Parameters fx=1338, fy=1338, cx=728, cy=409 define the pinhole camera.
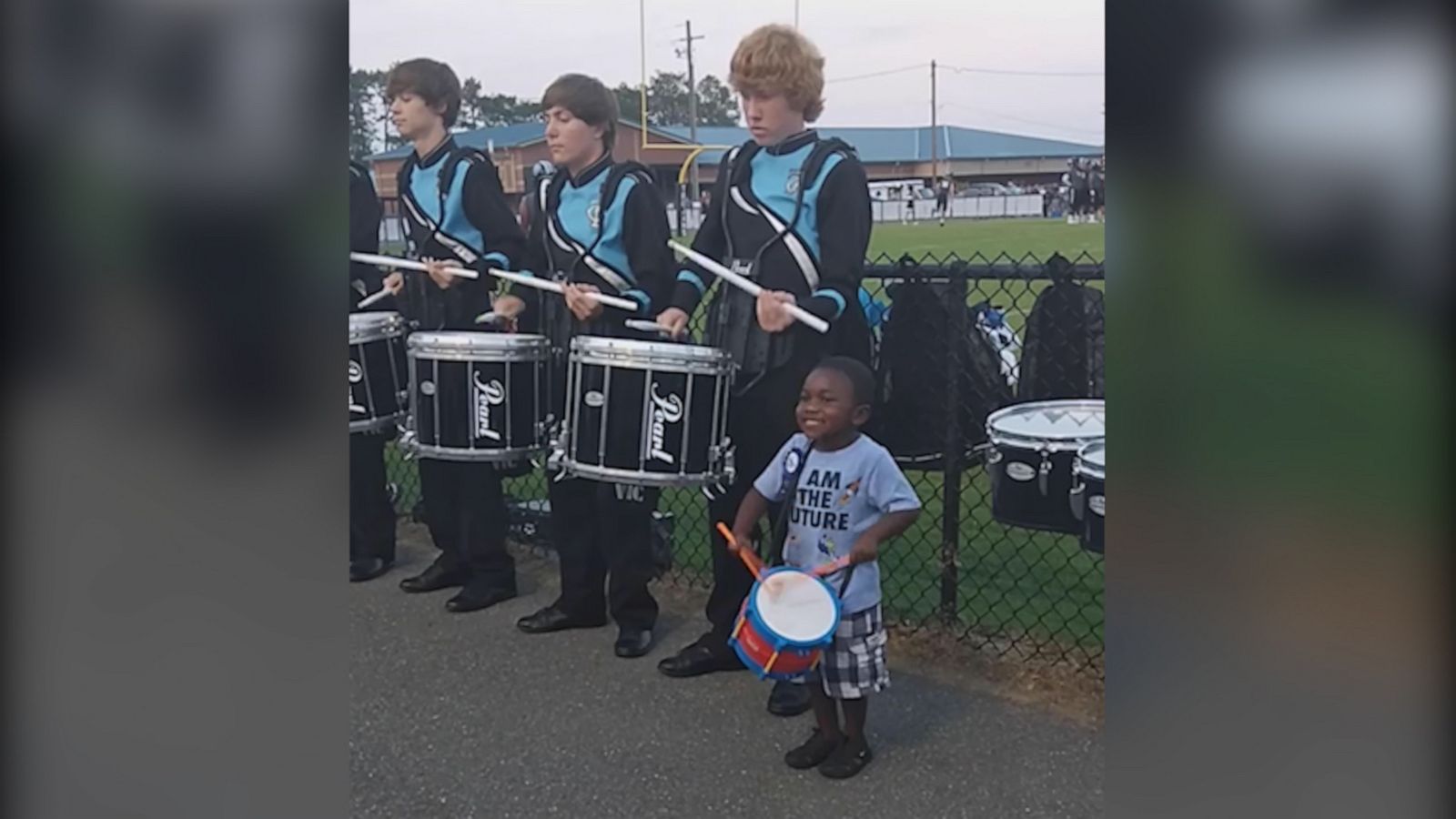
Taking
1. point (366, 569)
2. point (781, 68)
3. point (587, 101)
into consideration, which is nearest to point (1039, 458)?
point (781, 68)

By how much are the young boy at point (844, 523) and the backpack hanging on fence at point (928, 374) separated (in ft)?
1.92

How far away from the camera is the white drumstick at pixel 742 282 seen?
340cm

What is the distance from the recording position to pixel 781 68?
11.0 ft

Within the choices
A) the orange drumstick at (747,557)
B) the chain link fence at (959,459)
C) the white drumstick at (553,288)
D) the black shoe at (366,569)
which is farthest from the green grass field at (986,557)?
the black shoe at (366,569)

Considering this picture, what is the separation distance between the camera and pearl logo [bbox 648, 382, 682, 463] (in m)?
3.62

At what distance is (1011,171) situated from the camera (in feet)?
10.1

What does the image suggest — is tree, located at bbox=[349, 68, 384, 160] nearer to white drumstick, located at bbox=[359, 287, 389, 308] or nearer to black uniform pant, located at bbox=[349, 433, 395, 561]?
white drumstick, located at bbox=[359, 287, 389, 308]

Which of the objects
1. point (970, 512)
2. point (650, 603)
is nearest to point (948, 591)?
point (970, 512)

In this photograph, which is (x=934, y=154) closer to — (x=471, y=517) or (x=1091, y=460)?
(x=1091, y=460)

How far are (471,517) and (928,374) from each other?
1.69m

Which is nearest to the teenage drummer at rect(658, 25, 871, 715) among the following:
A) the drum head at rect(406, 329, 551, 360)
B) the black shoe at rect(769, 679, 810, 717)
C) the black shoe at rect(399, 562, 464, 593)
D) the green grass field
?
the black shoe at rect(769, 679, 810, 717)

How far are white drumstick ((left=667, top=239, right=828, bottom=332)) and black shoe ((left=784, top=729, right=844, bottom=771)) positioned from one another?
1.02 meters

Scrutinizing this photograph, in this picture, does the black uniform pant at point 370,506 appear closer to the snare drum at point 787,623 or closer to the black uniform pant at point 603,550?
the black uniform pant at point 603,550
